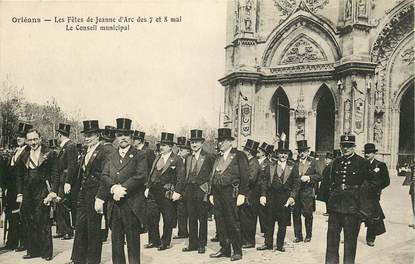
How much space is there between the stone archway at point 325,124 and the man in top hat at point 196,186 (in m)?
14.2

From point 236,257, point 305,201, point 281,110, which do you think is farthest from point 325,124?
point 236,257

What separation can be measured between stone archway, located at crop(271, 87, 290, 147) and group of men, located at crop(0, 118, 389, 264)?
12412 millimetres

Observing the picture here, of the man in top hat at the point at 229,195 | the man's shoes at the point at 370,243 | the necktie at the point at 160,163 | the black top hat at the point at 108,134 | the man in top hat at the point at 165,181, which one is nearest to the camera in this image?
the man in top hat at the point at 229,195

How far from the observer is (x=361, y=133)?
60.6 feet

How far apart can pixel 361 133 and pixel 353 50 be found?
132 inches

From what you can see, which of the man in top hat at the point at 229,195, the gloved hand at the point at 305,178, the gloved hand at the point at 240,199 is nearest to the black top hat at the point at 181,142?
the gloved hand at the point at 305,178

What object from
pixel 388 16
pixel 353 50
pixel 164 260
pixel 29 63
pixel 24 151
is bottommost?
pixel 164 260

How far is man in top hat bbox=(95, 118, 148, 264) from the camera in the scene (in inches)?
211

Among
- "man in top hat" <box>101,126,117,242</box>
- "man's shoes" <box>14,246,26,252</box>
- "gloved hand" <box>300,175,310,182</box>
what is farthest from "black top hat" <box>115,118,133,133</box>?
"gloved hand" <box>300,175,310,182</box>

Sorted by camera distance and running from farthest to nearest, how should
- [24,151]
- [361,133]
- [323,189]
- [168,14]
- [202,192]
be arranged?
[361,133]
[168,14]
[202,192]
[24,151]
[323,189]

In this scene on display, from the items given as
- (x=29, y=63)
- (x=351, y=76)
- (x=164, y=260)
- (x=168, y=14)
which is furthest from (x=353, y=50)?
(x=164, y=260)

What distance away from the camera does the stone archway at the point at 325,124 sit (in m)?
21.0

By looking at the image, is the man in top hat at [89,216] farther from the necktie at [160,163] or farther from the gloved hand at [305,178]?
the gloved hand at [305,178]

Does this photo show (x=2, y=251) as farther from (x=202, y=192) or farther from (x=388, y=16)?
(x=388, y=16)
